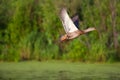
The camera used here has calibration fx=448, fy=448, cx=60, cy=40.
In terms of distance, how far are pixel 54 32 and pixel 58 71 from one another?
15.2ft

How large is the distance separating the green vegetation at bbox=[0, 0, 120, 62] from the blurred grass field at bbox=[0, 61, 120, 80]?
2.43 ft

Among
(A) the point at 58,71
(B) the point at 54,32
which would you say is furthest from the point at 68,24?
(B) the point at 54,32

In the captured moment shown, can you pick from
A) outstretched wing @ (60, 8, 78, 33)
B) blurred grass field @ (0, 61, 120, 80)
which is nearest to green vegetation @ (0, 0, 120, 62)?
blurred grass field @ (0, 61, 120, 80)

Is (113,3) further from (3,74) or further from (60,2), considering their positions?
(3,74)

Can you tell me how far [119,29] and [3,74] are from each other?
19.2 feet

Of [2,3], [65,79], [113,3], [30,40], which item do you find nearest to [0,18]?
[2,3]

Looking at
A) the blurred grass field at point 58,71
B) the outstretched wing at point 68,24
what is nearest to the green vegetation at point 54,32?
the blurred grass field at point 58,71

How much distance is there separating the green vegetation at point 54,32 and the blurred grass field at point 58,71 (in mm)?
741

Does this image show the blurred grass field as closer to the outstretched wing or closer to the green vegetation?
the green vegetation

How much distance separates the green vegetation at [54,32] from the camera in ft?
58.0

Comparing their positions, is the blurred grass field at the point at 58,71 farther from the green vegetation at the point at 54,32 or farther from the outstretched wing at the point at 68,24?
the outstretched wing at the point at 68,24

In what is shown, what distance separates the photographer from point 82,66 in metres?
15.8

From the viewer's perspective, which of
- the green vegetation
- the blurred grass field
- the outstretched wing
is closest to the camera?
the outstretched wing

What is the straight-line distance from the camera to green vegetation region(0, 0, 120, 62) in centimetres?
1767
